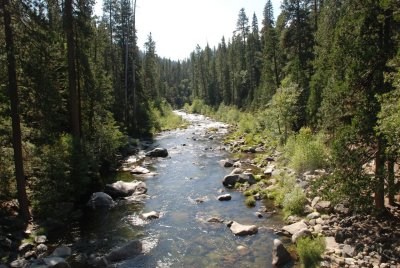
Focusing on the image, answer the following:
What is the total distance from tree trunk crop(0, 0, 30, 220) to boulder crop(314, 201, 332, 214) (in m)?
12.5

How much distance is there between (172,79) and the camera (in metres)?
139

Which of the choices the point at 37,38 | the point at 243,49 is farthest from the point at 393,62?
the point at 243,49

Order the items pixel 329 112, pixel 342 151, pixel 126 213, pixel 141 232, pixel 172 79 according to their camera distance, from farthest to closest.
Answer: pixel 172 79 < pixel 126 213 < pixel 141 232 < pixel 329 112 < pixel 342 151

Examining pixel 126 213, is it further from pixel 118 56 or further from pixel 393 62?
pixel 118 56

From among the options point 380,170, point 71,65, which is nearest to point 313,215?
point 380,170

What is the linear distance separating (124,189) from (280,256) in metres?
11.1

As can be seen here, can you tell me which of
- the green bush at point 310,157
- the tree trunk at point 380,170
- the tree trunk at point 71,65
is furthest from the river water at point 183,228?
the tree trunk at point 71,65

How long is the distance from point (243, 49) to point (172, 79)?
2567 inches

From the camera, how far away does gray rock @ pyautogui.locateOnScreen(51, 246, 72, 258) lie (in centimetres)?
1273

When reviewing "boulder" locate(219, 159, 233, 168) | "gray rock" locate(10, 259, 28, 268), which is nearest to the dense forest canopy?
"gray rock" locate(10, 259, 28, 268)

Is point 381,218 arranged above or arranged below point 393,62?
below

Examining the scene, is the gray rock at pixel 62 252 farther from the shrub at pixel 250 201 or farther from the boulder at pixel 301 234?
the shrub at pixel 250 201

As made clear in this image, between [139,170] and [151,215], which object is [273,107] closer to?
[139,170]

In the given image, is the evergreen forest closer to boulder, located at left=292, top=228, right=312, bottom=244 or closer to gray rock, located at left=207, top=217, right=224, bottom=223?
boulder, located at left=292, top=228, right=312, bottom=244
